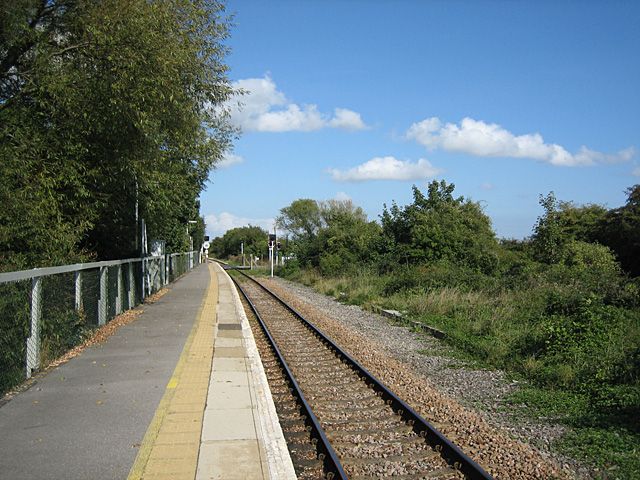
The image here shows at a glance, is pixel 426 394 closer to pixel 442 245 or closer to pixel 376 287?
pixel 376 287

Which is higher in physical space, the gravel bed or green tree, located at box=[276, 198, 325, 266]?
green tree, located at box=[276, 198, 325, 266]

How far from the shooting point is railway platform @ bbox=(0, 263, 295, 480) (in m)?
5.39

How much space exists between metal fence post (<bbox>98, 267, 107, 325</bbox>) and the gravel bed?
5.64m

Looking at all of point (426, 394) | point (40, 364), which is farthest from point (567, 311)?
point (40, 364)

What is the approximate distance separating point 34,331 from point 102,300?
536cm

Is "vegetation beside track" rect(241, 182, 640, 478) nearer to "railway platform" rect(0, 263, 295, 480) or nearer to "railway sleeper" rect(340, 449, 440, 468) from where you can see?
"railway sleeper" rect(340, 449, 440, 468)

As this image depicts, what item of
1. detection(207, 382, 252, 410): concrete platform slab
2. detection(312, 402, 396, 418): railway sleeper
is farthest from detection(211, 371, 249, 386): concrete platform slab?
detection(312, 402, 396, 418): railway sleeper

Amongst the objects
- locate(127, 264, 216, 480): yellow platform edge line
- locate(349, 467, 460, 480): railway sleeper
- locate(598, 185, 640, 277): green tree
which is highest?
locate(598, 185, 640, 277): green tree

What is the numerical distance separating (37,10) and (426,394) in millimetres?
12674

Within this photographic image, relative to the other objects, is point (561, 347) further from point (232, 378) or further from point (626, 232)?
point (626, 232)

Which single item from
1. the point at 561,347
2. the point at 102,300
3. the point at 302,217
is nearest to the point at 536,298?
the point at 561,347

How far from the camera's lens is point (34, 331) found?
8.95m

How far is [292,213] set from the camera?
401ft

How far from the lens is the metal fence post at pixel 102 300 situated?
45.9 ft
